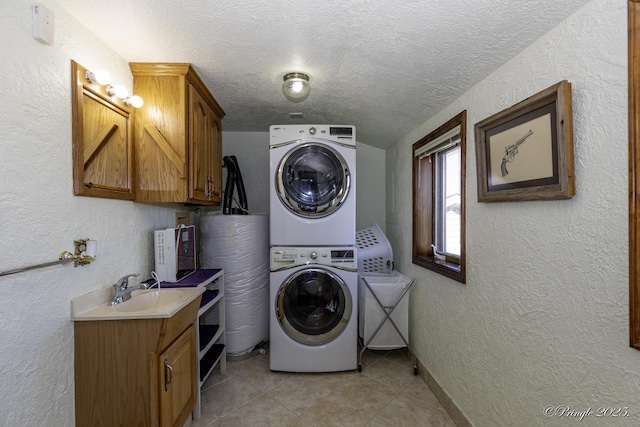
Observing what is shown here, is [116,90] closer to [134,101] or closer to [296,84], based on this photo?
[134,101]

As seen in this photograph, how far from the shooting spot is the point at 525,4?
107cm

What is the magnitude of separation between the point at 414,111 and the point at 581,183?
1375 millimetres

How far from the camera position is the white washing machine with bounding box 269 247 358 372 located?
2.31 meters

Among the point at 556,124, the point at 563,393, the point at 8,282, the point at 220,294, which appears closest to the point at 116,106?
the point at 8,282

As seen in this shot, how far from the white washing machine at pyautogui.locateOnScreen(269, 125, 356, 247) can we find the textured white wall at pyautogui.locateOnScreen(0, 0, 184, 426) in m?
1.19

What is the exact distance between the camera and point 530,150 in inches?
48.3

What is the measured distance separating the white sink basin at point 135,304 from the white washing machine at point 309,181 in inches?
33.1

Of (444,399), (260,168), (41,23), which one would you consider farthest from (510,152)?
(260,168)

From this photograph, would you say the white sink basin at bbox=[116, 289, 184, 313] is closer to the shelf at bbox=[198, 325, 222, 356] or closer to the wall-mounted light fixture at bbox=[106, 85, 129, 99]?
the shelf at bbox=[198, 325, 222, 356]

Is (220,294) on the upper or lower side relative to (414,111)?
lower

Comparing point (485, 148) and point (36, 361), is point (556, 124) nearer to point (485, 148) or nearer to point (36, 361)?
point (485, 148)

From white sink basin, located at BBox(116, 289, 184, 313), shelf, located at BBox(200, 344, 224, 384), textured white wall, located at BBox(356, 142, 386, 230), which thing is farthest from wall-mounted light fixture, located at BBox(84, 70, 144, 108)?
textured white wall, located at BBox(356, 142, 386, 230)

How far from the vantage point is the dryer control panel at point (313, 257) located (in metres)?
2.31

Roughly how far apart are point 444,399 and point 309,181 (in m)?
1.84
